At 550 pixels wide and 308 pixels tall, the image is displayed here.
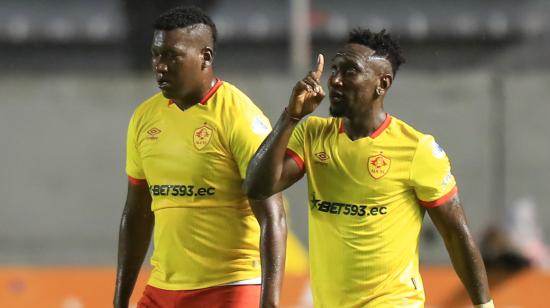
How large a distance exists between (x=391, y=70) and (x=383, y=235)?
2.32 ft

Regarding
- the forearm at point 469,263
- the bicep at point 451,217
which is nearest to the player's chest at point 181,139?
the bicep at point 451,217

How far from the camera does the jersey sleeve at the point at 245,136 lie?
208 inches

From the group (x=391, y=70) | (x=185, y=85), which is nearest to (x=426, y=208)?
(x=391, y=70)

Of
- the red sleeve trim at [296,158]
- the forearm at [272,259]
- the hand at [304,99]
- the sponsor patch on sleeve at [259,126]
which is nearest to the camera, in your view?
the hand at [304,99]

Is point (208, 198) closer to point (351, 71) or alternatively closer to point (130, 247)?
point (130, 247)

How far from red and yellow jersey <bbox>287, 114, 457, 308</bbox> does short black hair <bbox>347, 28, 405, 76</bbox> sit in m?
0.33

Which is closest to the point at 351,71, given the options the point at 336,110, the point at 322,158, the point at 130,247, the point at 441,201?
the point at 336,110

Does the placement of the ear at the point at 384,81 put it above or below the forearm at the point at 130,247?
above

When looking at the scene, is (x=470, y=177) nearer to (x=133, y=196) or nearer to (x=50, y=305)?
(x=50, y=305)

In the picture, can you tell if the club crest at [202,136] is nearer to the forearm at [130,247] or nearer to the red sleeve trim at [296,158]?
the red sleeve trim at [296,158]

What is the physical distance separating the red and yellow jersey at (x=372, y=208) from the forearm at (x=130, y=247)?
961 mm

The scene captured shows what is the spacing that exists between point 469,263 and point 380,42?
100 cm

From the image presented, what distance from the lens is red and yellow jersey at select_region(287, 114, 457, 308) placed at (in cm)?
517

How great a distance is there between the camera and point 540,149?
1178cm
